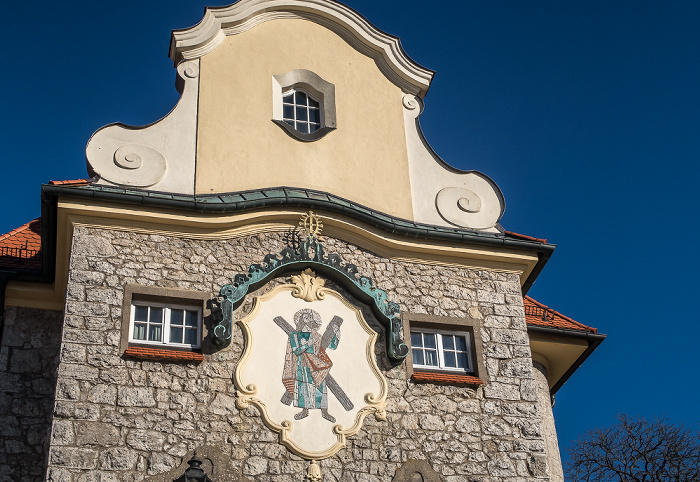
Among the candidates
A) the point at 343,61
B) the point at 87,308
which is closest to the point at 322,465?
the point at 87,308

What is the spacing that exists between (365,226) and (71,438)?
13.6 feet

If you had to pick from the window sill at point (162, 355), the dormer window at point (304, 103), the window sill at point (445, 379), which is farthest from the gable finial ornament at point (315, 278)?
the dormer window at point (304, 103)

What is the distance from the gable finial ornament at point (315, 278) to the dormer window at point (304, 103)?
5.18 feet

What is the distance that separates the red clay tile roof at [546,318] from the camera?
1402cm

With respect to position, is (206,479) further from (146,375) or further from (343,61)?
(343,61)

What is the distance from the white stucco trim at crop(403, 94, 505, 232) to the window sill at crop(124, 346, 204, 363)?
3.50 metres

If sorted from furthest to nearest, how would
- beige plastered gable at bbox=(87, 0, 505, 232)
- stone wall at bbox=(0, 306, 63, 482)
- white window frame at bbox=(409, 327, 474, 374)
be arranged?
beige plastered gable at bbox=(87, 0, 505, 232)
white window frame at bbox=(409, 327, 474, 374)
stone wall at bbox=(0, 306, 63, 482)

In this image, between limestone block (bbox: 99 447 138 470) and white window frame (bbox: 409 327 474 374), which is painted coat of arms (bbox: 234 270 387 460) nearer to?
white window frame (bbox: 409 327 474 374)

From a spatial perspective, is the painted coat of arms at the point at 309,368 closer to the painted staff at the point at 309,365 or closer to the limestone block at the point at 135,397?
the painted staff at the point at 309,365

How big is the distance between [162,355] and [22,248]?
10.5 ft

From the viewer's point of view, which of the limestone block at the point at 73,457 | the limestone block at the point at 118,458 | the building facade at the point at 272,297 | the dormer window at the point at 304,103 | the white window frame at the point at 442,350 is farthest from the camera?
the dormer window at the point at 304,103

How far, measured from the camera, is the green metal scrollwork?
11.7 m

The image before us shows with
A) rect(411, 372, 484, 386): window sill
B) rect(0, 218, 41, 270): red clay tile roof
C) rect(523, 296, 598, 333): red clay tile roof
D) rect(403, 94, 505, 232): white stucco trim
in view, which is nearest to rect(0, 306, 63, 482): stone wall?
rect(0, 218, 41, 270): red clay tile roof

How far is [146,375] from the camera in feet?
35.5
